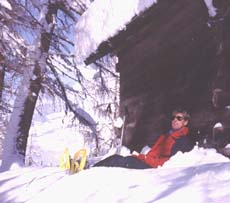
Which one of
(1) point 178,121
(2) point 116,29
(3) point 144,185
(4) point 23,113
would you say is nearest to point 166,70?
(2) point 116,29

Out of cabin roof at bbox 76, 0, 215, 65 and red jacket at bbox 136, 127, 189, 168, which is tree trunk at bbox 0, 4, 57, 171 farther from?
red jacket at bbox 136, 127, 189, 168

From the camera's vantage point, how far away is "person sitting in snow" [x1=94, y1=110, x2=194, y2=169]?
4902mm

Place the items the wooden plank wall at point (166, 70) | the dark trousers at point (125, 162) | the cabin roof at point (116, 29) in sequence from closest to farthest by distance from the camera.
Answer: the dark trousers at point (125, 162), the wooden plank wall at point (166, 70), the cabin roof at point (116, 29)

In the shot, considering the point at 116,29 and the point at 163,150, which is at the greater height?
the point at 116,29

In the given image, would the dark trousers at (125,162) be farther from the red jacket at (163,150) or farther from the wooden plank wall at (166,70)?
the wooden plank wall at (166,70)

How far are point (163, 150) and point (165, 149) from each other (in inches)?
1.2

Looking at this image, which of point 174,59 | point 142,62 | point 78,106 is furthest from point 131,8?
point 78,106

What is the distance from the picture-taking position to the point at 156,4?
5363 millimetres

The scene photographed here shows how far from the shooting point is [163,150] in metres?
5.34

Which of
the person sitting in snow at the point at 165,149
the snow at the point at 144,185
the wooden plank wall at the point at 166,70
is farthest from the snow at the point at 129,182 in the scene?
the wooden plank wall at the point at 166,70

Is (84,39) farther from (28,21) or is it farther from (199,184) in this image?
(199,184)

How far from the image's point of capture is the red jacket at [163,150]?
515 cm

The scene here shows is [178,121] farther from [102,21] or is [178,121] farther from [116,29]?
[102,21]

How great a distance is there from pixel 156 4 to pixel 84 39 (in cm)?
222
